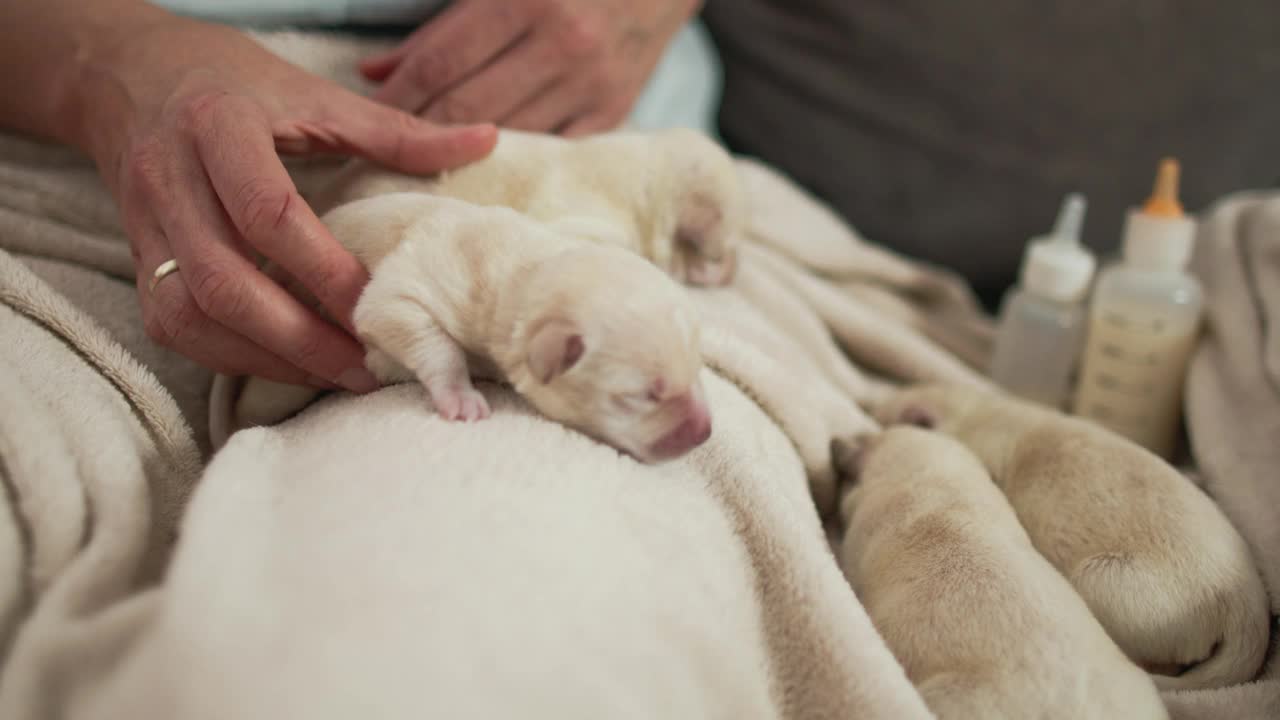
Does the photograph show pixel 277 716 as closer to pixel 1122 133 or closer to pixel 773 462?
pixel 773 462

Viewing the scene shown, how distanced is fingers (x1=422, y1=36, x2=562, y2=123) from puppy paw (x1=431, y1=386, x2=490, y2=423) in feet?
1.66

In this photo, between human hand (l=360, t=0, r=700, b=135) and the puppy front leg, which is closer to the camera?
the puppy front leg

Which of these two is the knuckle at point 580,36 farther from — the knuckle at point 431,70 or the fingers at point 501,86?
the knuckle at point 431,70

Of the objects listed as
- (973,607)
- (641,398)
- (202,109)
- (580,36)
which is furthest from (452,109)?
(973,607)

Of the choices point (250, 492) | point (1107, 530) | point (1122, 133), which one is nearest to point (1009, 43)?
point (1122, 133)

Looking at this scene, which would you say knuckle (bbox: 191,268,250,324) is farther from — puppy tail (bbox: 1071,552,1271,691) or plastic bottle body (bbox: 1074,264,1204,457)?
plastic bottle body (bbox: 1074,264,1204,457)

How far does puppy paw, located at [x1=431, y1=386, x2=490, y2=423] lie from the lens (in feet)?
2.57

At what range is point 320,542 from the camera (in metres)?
0.62

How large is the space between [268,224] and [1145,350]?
1149 millimetres

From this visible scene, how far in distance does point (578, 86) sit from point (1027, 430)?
75cm

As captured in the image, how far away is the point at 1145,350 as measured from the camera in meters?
1.27

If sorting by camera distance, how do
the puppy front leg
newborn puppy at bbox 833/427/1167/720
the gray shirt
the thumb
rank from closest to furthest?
newborn puppy at bbox 833/427/1167/720 → the puppy front leg → the thumb → the gray shirt

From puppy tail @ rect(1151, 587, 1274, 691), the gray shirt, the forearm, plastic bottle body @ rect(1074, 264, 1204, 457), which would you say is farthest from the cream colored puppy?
the gray shirt

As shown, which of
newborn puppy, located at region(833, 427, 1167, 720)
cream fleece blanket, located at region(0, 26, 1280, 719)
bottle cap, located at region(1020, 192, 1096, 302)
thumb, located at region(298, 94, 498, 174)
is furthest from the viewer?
bottle cap, located at region(1020, 192, 1096, 302)
